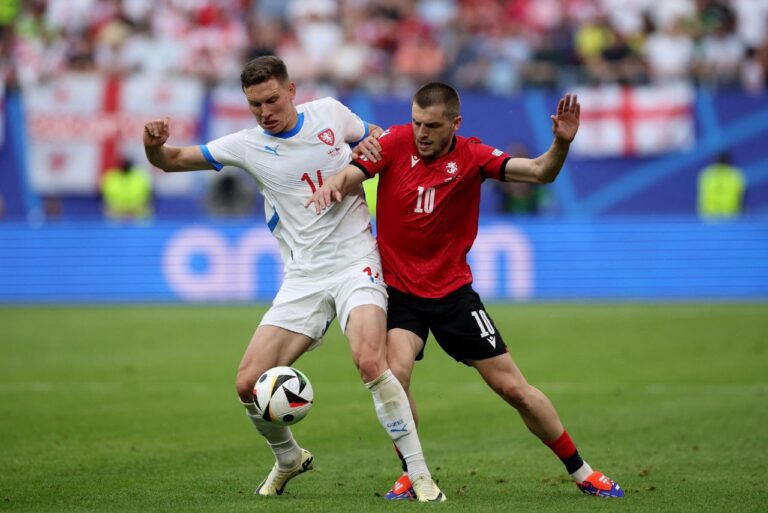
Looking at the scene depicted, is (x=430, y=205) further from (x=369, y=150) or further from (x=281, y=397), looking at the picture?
(x=281, y=397)

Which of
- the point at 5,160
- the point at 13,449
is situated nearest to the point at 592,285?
the point at 5,160

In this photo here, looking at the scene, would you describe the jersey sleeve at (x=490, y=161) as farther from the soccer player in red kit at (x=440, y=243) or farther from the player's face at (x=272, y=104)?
the player's face at (x=272, y=104)

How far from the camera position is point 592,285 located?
2183cm

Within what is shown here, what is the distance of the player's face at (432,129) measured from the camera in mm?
7375

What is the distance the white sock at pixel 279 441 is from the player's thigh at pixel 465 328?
115cm

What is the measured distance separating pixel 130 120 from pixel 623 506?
1960cm

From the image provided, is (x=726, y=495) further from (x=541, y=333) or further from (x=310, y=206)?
(x=541, y=333)

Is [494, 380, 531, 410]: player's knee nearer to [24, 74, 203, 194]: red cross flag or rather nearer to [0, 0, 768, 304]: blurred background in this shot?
[0, 0, 768, 304]: blurred background

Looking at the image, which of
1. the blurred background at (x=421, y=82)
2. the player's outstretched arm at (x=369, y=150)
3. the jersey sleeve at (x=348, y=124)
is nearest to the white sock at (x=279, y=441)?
the player's outstretched arm at (x=369, y=150)

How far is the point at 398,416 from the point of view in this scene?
7.30 meters

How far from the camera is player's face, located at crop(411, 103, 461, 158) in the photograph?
24.2 feet

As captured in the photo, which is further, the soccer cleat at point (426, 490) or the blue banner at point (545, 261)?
the blue banner at point (545, 261)

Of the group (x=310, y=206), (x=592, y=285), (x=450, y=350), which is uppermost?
(x=310, y=206)

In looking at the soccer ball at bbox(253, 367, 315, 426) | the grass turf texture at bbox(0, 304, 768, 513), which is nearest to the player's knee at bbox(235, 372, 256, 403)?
the soccer ball at bbox(253, 367, 315, 426)
